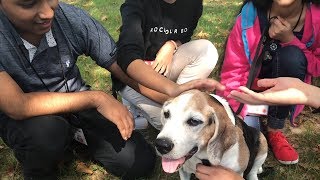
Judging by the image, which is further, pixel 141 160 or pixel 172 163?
pixel 141 160

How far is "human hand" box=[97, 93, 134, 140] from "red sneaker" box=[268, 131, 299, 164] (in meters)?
1.46

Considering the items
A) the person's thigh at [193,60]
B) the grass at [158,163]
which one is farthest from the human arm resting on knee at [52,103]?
the person's thigh at [193,60]

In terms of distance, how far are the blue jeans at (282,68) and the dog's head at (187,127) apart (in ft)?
3.63

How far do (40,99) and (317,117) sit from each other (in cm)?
284

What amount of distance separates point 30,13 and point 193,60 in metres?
1.72

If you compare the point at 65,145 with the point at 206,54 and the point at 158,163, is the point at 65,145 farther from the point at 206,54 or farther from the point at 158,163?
the point at 206,54

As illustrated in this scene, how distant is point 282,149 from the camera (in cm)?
349

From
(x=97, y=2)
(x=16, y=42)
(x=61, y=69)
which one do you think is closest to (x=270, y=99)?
(x=61, y=69)

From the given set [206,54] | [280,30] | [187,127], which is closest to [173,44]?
[206,54]

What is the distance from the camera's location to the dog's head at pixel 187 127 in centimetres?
250

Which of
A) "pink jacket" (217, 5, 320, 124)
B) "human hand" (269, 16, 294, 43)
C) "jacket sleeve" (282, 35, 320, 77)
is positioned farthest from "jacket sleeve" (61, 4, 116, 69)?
"jacket sleeve" (282, 35, 320, 77)

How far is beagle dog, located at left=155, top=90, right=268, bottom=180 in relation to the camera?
8.25ft

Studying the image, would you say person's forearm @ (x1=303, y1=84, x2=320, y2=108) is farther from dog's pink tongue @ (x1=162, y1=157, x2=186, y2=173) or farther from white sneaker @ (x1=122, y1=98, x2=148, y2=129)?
white sneaker @ (x1=122, y1=98, x2=148, y2=129)

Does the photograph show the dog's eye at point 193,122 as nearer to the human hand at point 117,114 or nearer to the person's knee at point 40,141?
the human hand at point 117,114
